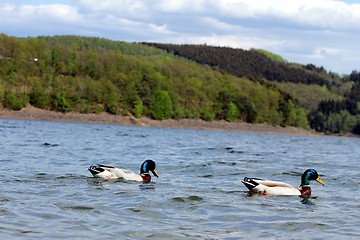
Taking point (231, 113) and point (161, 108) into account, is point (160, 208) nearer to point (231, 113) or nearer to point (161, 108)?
point (161, 108)

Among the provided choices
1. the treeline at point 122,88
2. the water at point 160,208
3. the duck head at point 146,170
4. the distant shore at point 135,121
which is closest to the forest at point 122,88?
the treeline at point 122,88

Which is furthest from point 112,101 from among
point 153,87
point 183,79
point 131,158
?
point 131,158

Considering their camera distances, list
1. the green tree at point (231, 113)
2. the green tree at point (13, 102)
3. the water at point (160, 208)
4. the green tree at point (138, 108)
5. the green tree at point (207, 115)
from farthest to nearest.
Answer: the green tree at point (231, 113), the green tree at point (207, 115), the green tree at point (138, 108), the green tree at point (13, 102), the water at point (160, 208)

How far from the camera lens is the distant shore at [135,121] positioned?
435 ft

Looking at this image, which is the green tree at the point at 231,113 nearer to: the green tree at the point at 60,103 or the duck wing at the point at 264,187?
the green tree at the point at 60,103

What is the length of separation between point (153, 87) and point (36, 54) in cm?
2881

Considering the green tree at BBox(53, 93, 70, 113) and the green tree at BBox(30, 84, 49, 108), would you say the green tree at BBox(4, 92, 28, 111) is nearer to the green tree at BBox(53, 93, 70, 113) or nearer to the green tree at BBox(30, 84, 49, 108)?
the green tree at BBox(30, 84, 49, 108)

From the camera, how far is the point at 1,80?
14312 centimetres

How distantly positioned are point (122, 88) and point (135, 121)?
676 inches

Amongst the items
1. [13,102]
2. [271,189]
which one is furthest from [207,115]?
[271,189]

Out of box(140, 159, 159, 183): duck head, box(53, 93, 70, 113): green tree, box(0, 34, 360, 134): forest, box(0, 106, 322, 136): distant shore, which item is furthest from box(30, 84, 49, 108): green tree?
box(140, 159, 159, 183): duck head

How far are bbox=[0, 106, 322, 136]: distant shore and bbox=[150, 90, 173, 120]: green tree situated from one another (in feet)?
4.78

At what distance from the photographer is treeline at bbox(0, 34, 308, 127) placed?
14488cm

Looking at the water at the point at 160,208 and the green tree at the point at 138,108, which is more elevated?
the water at the point at 160,208
